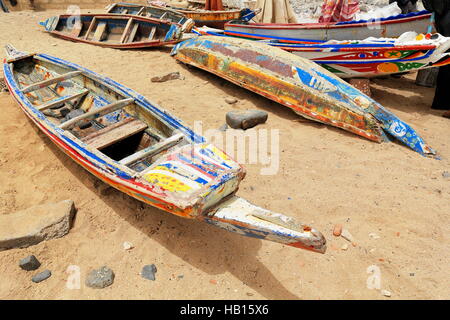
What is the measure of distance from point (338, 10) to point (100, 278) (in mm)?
8048

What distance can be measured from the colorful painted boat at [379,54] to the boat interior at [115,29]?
14.0ft

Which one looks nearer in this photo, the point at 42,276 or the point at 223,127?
the point at 42,276

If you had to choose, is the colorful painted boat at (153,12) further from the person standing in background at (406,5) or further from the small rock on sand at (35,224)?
the small rock on sand at (35,224)

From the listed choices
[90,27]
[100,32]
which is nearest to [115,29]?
[100,32]

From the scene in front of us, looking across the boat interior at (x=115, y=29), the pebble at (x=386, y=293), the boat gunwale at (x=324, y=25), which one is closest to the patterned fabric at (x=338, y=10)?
the boat gunwale at (x=324, y=25)

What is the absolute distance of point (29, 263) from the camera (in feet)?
9.50

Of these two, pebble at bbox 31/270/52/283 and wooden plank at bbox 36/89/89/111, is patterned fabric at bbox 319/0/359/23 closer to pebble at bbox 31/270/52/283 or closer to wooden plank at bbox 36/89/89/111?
wooden plank at bbox 36/89/89/111

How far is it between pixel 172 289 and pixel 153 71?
5.71 meters

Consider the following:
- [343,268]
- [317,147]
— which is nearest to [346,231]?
[343,268]

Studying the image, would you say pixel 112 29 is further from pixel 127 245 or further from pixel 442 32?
pixel 442 32

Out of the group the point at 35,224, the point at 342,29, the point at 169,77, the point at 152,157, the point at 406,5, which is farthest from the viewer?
the point at 406,5

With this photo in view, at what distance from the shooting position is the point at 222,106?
232 inches

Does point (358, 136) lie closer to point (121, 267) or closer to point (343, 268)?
point (343, 268)

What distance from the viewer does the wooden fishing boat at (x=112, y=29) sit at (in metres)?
8.82
